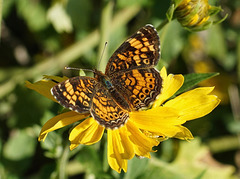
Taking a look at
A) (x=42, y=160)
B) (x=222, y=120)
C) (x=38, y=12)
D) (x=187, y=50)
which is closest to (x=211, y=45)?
(x=187, y=50)

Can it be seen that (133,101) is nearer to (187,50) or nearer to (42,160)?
(42,160)

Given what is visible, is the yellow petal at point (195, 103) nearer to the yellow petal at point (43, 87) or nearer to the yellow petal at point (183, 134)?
the yellow petal at point (183, 134)

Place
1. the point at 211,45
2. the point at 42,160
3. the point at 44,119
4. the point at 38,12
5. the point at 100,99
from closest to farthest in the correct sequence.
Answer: the point at 100,99, the point at 44,119, the point at 42,160, the point at 38,12, the point at 211,45

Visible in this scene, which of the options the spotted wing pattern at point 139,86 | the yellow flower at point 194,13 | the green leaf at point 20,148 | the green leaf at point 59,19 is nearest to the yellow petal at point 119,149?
the spotted wing pattern at point 139,86

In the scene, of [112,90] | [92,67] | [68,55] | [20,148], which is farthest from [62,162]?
[68,55]

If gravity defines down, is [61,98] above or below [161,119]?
Result: above

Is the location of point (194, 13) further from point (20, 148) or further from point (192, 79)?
point (20, 148)

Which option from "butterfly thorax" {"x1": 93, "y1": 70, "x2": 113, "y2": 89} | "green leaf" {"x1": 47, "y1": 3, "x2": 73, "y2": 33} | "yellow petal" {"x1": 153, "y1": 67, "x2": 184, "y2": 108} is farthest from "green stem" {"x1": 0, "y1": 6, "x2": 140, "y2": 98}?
"yellow petal" {"x1": 153, "y1": 67, "x2": 184, "y2": 108}
